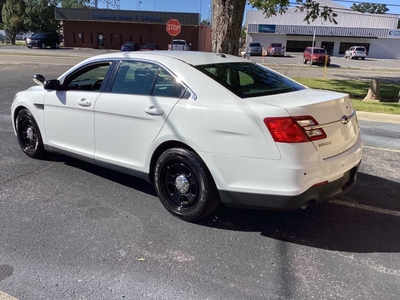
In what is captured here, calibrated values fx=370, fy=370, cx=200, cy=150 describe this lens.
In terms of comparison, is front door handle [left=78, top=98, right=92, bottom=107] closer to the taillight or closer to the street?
the street

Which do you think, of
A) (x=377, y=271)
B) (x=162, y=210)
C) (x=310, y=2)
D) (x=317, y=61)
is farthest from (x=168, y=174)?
(x=317, y=61)

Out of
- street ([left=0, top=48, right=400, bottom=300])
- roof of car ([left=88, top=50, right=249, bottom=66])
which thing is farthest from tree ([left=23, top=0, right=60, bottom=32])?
roof of car ([left=88, top=50, right=249, bottom=66])

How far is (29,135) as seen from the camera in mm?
5406

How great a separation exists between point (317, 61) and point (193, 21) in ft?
70.7

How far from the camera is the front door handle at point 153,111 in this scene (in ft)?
12.1

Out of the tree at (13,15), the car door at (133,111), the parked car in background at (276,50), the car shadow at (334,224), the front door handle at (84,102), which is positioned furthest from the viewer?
the tree at (13,15)

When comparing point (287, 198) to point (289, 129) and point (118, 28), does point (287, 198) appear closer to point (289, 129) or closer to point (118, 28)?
point (289, 129)

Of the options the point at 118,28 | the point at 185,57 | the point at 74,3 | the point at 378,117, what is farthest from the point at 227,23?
the point at 74,3

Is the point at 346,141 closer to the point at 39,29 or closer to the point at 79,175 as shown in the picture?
the point at 79,175

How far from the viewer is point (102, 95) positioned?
423cm

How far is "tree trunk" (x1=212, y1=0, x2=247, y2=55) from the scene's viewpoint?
8.79 m

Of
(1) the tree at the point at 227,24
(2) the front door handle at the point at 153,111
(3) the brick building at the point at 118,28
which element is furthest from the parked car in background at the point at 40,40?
(2) the front door handle at the point at 153,111

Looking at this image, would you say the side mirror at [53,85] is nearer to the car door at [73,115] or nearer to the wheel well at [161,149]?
the car door at [73,115]

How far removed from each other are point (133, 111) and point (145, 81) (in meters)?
0.38
